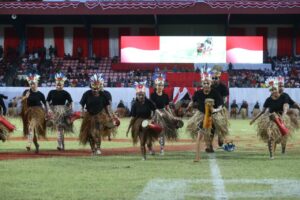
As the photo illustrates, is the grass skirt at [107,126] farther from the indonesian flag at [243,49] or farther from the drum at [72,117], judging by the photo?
the indonesian flag at [243,49]

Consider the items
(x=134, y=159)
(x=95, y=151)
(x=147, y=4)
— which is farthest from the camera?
(x=147, y=4)

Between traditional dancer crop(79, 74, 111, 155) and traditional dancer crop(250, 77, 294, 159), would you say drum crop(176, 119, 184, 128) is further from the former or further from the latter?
traditional dancer crop(250, 77, 294, 159)

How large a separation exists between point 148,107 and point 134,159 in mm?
1194

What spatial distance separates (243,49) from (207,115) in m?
31.6

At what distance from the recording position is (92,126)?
1770 centimetres

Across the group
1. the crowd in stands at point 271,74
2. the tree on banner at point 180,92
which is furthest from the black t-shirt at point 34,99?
the crowd in stands at point 271,74

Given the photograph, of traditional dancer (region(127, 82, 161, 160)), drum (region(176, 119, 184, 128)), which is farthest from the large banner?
traditional dancer (region(127, 82, 161, 160))

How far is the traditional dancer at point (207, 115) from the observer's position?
53.6ft

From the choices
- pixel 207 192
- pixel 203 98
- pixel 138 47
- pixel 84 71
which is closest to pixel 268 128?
pixel 203 98

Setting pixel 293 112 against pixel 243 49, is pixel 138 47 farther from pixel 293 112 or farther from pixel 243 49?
pixel 293 112

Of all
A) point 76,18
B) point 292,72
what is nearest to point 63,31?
point 76,18

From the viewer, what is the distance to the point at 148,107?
650 inches

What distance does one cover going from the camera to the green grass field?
10422 millimetres

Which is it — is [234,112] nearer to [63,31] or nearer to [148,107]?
[63,31]
